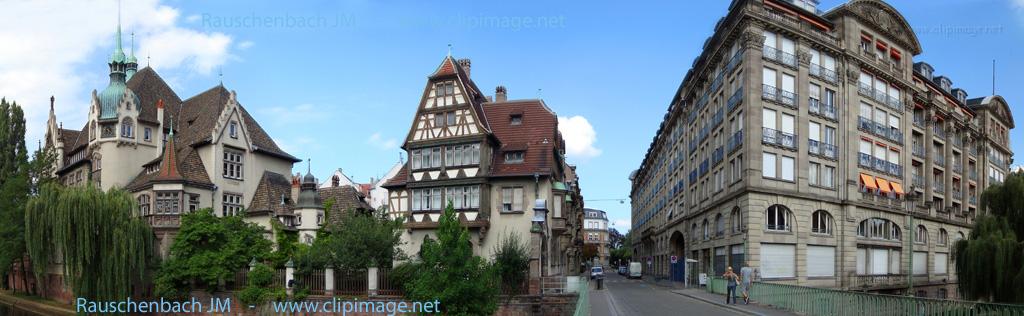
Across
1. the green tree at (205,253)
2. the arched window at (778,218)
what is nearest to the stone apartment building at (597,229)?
the arched window at (778,218)

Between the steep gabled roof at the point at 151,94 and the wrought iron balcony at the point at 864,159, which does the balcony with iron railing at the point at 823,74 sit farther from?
the steep gabled roof at the point at 151,94

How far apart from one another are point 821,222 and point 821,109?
254 inches

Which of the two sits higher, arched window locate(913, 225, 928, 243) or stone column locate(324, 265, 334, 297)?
arched window locate(913, 225, 928, 243)

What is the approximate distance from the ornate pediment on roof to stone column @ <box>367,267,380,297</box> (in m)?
31.8

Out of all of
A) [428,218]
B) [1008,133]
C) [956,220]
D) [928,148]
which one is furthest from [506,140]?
[1008,133]

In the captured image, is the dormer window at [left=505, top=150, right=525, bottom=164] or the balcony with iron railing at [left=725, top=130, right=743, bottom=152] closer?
the dormer window at [left=505, top=150, right=525, bottom=164]

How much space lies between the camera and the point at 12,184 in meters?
51.9

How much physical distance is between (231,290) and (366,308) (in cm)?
799

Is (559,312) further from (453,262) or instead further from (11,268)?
(11,268)

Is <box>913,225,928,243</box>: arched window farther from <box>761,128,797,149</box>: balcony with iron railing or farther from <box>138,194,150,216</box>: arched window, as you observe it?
<box>138,194,150,216</box>: arched window

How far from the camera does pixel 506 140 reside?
145 ft

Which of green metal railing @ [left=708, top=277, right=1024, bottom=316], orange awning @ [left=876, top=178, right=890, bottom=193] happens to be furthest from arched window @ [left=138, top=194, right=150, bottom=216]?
orange awning @ [left=876, top=178, right=890, bottom=193]

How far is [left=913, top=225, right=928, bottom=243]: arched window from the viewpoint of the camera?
56844 millimetres

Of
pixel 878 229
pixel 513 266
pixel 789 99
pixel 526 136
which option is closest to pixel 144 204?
pixel 526 136
